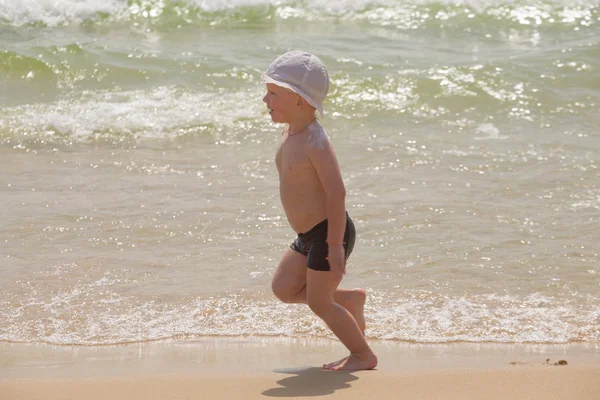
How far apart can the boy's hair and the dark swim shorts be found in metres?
0.50

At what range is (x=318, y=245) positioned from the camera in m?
3.56

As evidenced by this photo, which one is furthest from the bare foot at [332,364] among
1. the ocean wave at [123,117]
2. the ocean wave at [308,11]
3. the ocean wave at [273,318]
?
the ocean wave at [308,11]

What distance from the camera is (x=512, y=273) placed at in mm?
4996

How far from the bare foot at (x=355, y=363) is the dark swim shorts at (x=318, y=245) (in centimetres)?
38

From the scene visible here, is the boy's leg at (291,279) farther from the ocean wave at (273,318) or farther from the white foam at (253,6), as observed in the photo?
the white foam at (253,6)

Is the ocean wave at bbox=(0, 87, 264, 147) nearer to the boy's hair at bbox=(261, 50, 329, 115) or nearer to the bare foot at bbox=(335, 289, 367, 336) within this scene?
the bare foot at bbox=(335, 289, 367, 336)

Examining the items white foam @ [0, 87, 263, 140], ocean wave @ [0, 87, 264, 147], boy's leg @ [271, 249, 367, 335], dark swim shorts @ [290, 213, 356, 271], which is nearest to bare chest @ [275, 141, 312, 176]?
dark swim shorts @ [290, 213, 356, 271]

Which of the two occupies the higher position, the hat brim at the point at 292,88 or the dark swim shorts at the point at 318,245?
the hat brim at the point at 292,88

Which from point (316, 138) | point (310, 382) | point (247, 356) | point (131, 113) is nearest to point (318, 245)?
point (316, 138)

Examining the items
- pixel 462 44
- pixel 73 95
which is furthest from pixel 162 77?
pixel 462 44

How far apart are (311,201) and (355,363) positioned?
0.66 m

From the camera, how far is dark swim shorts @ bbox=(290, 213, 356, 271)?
139 inches

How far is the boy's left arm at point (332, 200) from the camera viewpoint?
11.4 feet

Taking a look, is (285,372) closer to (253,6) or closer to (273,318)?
(273,318)
